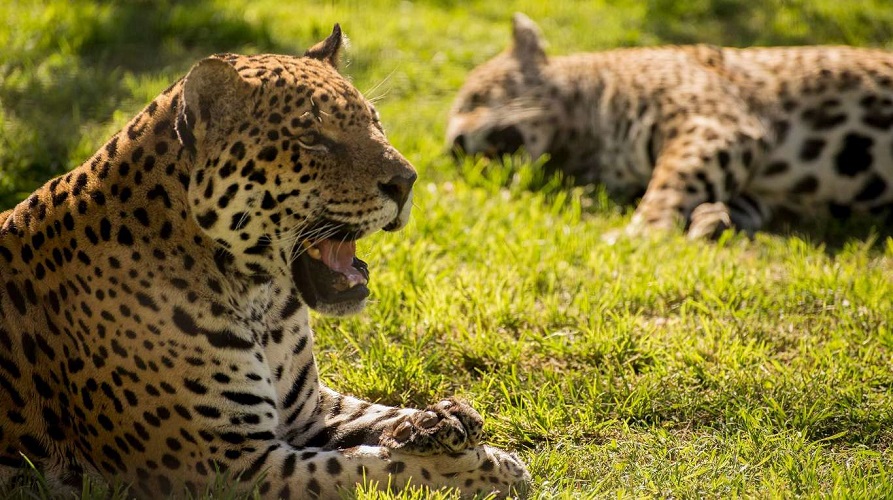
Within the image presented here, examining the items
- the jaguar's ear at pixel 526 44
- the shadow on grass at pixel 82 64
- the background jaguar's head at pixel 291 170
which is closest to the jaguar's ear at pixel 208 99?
the background jaguar's head at pixel 291 170

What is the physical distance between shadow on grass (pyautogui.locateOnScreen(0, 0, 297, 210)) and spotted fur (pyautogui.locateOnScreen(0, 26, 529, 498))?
10.8 ft

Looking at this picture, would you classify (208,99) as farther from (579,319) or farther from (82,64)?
(82,64)

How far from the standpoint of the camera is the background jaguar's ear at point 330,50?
549cm

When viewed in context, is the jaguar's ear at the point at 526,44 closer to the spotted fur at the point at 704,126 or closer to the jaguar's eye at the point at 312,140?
the spotted fur at the point at 704,126

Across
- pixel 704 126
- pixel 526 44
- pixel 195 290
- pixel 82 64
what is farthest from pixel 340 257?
pixel 82 64

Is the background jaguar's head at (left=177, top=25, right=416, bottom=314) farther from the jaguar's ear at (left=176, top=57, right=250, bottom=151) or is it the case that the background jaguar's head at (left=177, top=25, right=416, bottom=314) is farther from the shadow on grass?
the shadow on grass

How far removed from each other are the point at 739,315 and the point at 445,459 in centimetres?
267

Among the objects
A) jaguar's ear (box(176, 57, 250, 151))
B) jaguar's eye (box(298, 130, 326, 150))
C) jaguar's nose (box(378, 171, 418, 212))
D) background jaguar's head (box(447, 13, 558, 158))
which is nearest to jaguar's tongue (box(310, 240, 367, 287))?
jaguar's nose (box(378, 171, 418, 212))

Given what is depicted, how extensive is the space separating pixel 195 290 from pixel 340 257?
0.69 meters

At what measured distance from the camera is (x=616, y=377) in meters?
6.39

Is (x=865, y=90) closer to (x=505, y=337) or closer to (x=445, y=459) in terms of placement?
(x=505, y=337)

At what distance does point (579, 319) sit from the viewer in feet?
22.7

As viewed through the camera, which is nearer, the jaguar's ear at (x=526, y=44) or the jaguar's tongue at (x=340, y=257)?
the jaguar's tongue at (x=340, y=257)

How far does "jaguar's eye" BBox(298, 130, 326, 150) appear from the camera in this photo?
15.9ft
